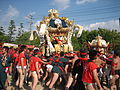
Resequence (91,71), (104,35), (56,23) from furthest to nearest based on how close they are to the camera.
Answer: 1. (104,35)
2. (56,23)
3. (91,71)

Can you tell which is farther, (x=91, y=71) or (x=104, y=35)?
(x=104, y=35)

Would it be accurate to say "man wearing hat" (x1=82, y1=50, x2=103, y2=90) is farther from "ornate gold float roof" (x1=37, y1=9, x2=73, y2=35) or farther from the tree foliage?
the tree foliage

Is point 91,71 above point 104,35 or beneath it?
beneath

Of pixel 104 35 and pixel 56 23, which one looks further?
pixel 104 35

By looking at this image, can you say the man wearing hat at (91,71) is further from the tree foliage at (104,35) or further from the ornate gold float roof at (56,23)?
the tree foliage at (104,35)

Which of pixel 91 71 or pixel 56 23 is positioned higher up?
pixel 56 23

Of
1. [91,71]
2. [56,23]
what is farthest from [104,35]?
[91,71]

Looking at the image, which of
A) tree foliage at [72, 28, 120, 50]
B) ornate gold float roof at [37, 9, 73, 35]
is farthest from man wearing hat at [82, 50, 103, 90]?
tree foliage at [72, 28, 120, 50]

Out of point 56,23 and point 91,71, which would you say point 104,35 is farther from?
point 91,71

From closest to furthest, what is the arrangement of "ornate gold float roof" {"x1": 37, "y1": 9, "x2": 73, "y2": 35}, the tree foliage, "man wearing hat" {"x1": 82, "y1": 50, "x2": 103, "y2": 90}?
1. "man wearing hat" {"x1": 82, "y1": 50, "x2": 103, "y2": 90}
2. "ornate gold float roof" {"x1": 37, "y1": 9, "x2": 73, "y2": 35}
3. the tree foliage

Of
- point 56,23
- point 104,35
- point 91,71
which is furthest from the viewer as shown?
point 104,35

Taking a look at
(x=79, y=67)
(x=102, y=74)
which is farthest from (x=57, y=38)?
(x=79, y=67)

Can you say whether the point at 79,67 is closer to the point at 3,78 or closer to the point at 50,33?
the point at 3,78

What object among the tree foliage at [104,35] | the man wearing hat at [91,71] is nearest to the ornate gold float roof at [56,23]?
the man wearing hat at [91,71]
